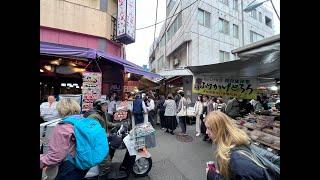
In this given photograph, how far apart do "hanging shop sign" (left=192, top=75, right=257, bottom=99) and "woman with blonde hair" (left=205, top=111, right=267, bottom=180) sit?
14.5 ft

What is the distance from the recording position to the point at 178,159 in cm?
786

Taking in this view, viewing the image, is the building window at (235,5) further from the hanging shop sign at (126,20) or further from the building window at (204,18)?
the hanging shop sign at (126,20)

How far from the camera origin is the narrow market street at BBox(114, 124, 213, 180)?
21.1 feet

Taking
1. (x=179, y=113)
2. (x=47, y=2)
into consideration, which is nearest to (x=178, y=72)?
(x=179, y=113)

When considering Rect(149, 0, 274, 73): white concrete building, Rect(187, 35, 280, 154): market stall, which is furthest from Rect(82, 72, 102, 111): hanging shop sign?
Rect(149, 0, 274, 73): white concrete building

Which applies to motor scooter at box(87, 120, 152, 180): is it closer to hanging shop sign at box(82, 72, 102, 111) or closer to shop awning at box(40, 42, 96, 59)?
hanging shop sign at box(82, 72, 102, 111)

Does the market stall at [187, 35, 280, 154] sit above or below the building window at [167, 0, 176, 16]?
below

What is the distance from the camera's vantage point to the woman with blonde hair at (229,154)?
7.22 ft

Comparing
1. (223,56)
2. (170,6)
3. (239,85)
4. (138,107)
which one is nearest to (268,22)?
(223,56)

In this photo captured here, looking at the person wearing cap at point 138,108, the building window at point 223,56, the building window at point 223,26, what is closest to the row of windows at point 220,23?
the building window at point 223,26

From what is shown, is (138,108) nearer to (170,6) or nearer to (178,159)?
(178,159)
